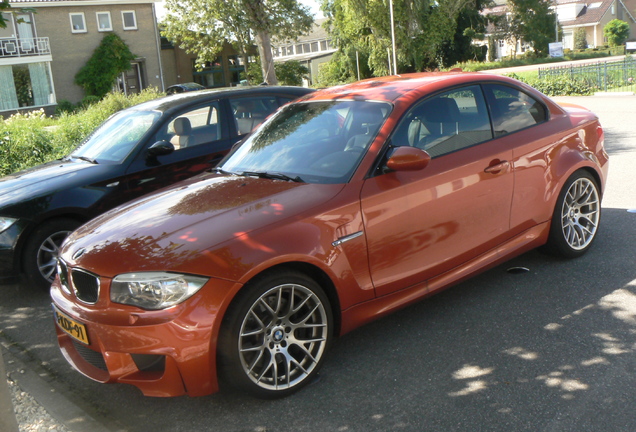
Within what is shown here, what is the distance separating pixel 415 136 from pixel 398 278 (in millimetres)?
1021

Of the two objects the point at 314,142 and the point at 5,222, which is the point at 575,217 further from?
the point at 5,222

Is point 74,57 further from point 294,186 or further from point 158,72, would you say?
point 294,186

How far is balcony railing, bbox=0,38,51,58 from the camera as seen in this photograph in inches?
1651

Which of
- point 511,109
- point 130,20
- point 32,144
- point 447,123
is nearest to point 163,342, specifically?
point 447,123

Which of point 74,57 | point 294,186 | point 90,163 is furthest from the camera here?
point 74,57

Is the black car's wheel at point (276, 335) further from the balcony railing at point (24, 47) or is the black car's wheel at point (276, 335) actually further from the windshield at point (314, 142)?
the balcony railing at point (24, 47)

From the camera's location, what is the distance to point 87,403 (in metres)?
4.07

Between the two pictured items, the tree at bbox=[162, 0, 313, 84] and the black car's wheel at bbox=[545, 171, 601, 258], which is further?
the tree at bbox=[162, 0, 313, 84]

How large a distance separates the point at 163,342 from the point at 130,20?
49.0 m

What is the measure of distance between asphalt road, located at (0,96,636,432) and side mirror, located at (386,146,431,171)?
1.19 metres

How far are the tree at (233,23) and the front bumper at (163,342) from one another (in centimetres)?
3099

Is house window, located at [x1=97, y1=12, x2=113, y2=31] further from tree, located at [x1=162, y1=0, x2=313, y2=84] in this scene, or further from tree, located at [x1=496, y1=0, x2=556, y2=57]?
tree, located at [x1=496, y1=0, x2=556, y2=57]

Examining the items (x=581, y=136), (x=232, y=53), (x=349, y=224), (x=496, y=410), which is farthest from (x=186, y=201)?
(x=232, y=53)

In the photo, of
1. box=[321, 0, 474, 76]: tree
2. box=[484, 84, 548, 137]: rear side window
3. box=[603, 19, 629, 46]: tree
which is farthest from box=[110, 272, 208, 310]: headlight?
box=[603, 19, 629, 46]: tree
